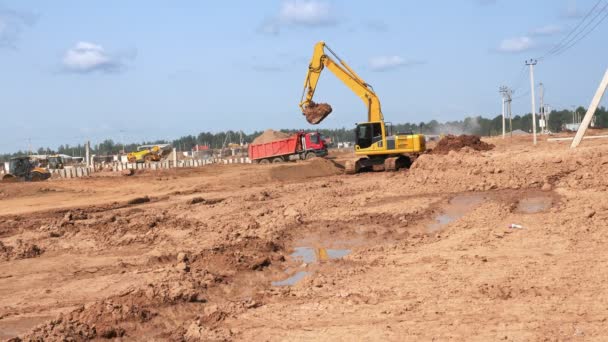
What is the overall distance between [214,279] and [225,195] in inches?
522

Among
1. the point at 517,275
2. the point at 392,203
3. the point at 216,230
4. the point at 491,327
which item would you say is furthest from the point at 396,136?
the point at 491,327

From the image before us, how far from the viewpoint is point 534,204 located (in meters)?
14.7

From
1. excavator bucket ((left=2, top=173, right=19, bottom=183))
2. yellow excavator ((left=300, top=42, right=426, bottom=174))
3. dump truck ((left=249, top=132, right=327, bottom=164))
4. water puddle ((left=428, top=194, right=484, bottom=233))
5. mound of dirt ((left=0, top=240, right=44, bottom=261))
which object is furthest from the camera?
dump truck ((left=249, top=132, right=327, bottom=164))

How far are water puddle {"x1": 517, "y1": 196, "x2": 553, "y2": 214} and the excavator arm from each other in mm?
12963

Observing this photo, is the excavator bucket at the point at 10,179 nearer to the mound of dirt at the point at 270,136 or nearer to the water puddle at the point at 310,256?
the mound of dirt at the point at 270,136

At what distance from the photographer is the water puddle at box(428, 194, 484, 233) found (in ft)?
45.9

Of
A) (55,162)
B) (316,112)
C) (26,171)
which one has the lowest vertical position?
(26,171)

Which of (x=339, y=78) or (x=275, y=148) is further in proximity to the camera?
(x=275, y=148)

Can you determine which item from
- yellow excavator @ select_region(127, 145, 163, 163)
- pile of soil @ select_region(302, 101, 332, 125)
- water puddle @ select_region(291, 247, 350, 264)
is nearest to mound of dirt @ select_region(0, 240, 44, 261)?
water puddle @ select_region(291, 247, 350, 264)

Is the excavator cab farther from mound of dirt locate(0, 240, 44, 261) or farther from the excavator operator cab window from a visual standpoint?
mound of dirt locate(0, 240, 44, 261)

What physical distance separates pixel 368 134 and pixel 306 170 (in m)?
5.09

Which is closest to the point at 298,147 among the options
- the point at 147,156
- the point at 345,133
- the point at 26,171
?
the point at 26,171

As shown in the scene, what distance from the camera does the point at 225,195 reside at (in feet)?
74.2

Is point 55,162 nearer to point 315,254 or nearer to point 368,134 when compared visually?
point 368,134
